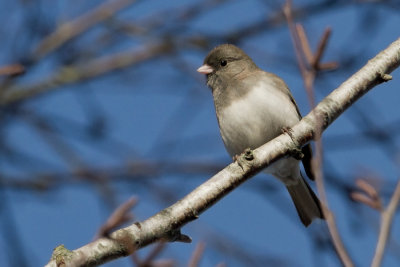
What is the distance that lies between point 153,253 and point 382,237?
47cm

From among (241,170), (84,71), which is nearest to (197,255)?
(241,170)

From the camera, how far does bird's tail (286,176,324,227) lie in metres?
A: 3.52

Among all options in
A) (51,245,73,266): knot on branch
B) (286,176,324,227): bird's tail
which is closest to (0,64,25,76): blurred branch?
(51,245,73,266): knot on branch

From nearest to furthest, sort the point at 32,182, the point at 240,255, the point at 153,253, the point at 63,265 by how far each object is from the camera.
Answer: the point at 153,253 < the point at 63,265 < the point at 240,255 < the point at 32,182

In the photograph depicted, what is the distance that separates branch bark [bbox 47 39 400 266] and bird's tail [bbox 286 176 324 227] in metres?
1.09

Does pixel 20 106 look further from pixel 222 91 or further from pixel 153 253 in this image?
pixel 153 253

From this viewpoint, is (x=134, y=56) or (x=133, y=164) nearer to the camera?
(x=133, y=164)

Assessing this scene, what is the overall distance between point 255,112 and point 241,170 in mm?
842

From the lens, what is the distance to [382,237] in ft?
4.03

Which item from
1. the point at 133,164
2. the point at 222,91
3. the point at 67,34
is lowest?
the point at 222,91

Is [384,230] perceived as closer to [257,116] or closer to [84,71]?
[257,116]

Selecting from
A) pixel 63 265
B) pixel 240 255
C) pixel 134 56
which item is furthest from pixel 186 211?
pixel 134 56

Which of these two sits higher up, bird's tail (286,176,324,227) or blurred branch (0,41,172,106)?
blurred branch (0,41,172,106)

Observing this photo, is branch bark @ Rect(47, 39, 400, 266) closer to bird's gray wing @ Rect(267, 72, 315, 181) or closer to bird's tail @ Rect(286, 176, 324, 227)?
bird's gray wing @ Rect(267, 72, 315, 181)
